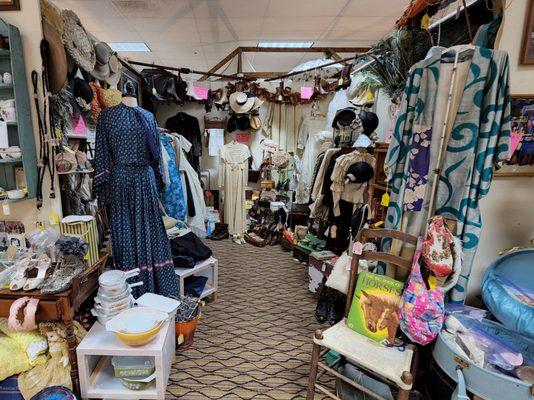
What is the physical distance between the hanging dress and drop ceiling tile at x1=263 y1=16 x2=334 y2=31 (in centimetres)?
286

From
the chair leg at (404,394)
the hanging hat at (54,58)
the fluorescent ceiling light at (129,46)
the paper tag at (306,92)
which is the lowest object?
the chair leg at (404,394)

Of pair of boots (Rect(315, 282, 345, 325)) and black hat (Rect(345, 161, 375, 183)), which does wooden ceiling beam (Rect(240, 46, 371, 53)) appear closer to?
black hat (Rect(345, 161, 375, 183))

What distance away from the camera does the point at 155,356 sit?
139cm

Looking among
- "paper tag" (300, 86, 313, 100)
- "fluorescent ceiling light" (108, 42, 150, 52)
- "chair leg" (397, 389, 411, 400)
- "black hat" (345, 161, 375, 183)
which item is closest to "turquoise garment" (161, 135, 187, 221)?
"black hat" (345, 161, 375, 183)

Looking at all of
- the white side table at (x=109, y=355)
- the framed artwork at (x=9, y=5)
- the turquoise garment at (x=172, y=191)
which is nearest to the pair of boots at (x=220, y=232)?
the turquoise garment at (x=172, y=191)

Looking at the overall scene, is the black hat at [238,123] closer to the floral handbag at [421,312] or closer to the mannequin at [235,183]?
the mannequin at [235,183]

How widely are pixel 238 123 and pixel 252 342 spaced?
325 centimetres

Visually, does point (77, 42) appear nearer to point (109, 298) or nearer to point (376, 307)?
point (109, 298)

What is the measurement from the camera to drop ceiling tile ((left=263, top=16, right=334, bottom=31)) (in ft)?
12.5

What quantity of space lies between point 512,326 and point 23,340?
2465mm

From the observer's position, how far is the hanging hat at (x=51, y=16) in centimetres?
160

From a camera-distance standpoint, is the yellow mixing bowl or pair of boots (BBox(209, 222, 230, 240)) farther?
pair of boots (BBox(209, 222, 230, 240))

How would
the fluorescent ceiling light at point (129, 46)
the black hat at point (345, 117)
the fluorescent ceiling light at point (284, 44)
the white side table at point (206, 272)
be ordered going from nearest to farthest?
1. the white side table at point (206, 272)
2. the black hat at point (345, 117)
3. the fluorescent ceiling light at point (284, 44)
4. the fluorescent ceiling light at point (129, 46)

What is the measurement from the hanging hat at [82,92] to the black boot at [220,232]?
2.66 metres
